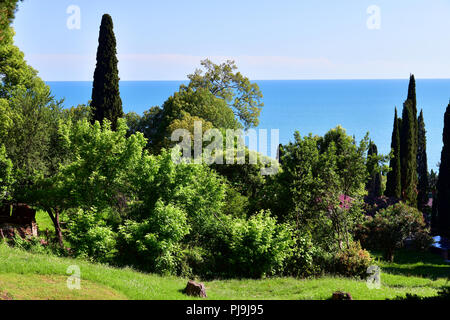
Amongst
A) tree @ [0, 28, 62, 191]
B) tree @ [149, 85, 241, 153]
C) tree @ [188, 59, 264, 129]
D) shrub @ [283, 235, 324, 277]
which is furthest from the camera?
tree @ [188, 59, 264, 129]

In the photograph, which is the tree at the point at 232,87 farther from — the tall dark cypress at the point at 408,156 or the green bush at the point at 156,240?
the green bush at the point at 156,240

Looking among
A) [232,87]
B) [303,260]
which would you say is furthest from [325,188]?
[232,87]

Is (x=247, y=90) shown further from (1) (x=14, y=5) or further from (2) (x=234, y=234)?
(1) (x=14, y=5)

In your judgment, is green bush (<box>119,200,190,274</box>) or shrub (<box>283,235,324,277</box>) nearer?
green bush (<box>119,200,190,274</box>)

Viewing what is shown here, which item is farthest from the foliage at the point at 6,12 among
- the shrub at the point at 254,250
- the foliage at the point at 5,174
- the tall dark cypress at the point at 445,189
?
the tall dark cypress at the point at 445,189

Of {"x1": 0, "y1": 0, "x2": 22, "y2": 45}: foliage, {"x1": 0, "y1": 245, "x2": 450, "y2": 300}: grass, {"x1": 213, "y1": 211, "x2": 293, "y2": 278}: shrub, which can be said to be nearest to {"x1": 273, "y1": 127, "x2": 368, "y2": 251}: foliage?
{"x1": 213, "y1": 211, "x2": 293, "y2": 278}: shrub

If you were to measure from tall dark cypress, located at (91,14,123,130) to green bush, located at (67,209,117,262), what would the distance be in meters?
16.5

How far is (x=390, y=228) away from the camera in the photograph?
2567cm

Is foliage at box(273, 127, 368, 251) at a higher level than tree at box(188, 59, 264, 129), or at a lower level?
lower

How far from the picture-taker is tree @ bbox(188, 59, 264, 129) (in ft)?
155

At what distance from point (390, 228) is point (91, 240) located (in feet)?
54.2

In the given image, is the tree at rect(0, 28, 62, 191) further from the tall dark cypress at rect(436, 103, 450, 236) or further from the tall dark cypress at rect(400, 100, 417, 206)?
the tall dark cypress at rect(400, 100, 417, 206)
